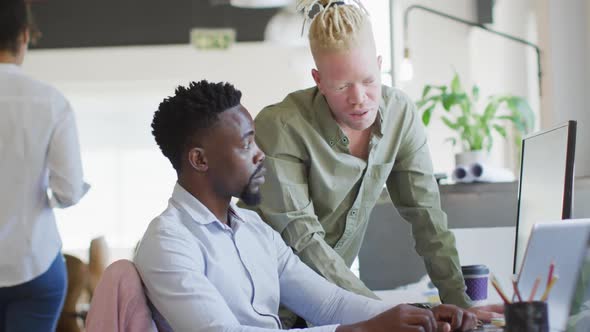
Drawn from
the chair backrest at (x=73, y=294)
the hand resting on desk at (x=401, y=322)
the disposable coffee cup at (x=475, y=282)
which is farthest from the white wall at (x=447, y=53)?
the hand resting on desk at (x=401, y=322)

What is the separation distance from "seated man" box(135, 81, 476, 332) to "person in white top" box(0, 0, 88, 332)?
85 centimetres

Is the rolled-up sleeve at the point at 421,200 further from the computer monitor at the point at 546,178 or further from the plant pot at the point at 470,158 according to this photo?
the plant pot at the point at 470,158

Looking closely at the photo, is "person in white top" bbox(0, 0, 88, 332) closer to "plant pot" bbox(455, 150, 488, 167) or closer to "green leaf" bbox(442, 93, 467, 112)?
"plant pot" bbox(455, 150, 488, 167)

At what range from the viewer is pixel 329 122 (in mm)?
1899

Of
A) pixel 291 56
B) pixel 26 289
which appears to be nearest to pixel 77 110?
pixel 291 56

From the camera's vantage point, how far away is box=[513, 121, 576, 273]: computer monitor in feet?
4.77

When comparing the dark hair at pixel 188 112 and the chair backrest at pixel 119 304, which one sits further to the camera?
the dark hair at pixel 188 112

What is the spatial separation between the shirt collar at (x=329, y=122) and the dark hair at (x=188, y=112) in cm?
32

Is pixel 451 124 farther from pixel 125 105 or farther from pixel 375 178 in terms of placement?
pixel 125 105

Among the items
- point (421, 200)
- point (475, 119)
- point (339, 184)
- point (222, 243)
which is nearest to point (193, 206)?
point (222, 243)

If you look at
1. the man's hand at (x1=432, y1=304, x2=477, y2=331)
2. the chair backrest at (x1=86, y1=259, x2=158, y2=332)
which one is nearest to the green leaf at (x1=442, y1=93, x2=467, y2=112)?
the man's hand at (x1=432, y1=304, x2=477, y2=331)

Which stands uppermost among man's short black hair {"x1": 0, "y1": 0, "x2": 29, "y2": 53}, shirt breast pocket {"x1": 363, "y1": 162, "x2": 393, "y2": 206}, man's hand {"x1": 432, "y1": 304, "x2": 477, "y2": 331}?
man's short black hair {"x1": 0, "y1": 0, "x2": 29, "y2": 53}

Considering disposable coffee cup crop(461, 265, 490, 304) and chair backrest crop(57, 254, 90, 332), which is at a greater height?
disposable coffee cup crop(461, 265, 490, 304)

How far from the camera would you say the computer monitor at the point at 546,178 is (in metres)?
1.45
